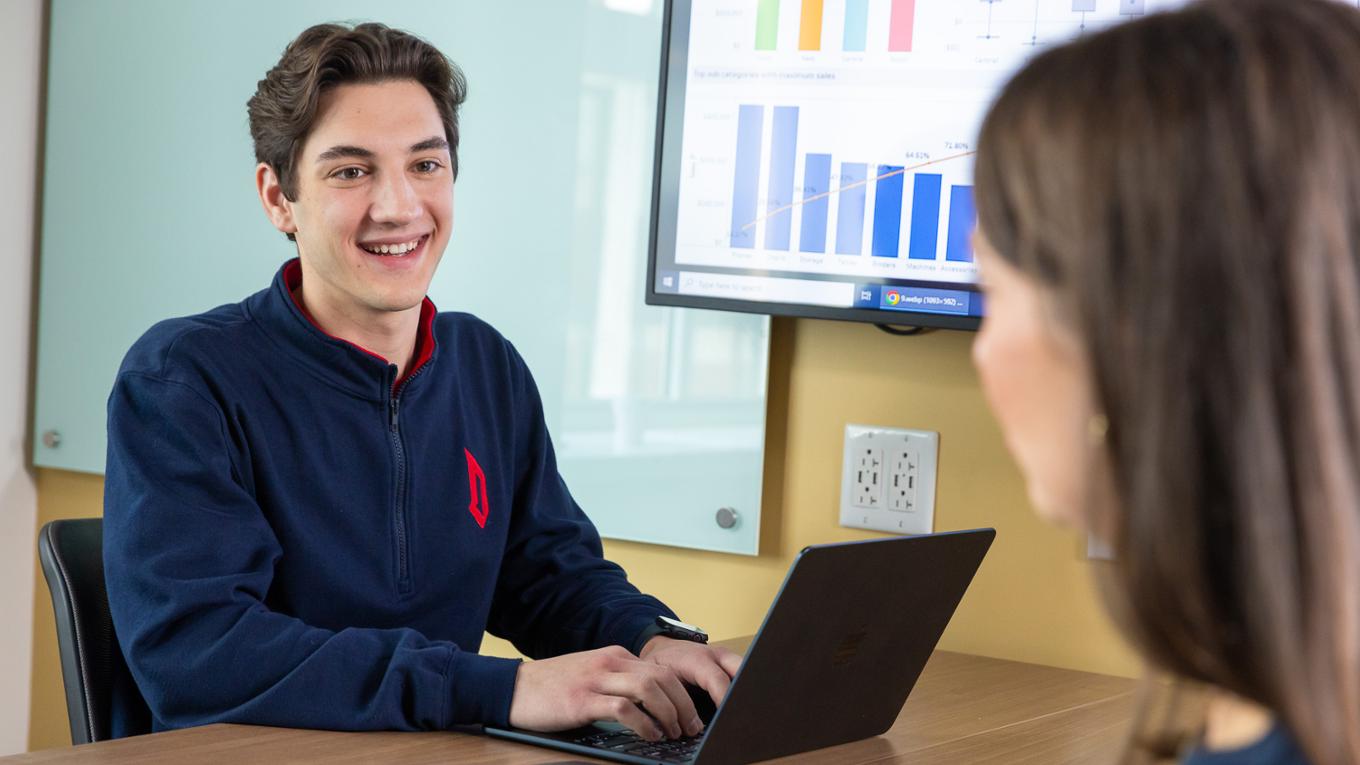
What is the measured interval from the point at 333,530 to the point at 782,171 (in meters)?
0.81

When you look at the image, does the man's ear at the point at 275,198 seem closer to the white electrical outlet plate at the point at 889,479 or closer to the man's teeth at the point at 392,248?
the man's teeth at the point at 392,248

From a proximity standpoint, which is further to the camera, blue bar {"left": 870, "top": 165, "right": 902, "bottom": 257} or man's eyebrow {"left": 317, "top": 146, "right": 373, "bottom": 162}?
blue bar {"left": 870, "top": 165, "right": 902, "bottom": 257}

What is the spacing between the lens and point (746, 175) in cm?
212

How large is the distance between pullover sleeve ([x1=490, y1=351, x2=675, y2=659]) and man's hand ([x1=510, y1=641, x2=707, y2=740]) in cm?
34

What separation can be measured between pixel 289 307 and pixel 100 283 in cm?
114

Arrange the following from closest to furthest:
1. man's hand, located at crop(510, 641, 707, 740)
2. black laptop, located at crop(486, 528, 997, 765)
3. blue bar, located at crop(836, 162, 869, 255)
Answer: black laptop, located at crop(486, 528, 997, 765)
man's hand, located at crop(510, 641, 707, 740)
blue bar, located at crop(836, 162, 869, 255)

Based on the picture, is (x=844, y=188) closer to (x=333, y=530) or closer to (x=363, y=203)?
(x=363, y=203)

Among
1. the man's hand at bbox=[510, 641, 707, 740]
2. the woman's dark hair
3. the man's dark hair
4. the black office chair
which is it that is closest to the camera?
the woman's dark hair

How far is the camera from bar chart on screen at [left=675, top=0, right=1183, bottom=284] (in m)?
1.99

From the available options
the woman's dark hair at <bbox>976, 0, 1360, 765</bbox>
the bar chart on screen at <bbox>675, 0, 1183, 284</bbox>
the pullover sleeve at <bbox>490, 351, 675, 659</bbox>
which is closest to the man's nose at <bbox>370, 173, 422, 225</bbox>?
the pullover sleeve at <bbox>490, 351, 675, 659</bbox>

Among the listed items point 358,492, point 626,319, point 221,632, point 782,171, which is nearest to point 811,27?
point 782,171

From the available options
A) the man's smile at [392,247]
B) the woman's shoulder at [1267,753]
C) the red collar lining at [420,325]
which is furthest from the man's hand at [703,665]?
the woman's shoulder at [1267,753]

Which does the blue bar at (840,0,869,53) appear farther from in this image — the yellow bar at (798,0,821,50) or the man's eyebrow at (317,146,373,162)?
the man's eyebrow at (317,146,373,162)

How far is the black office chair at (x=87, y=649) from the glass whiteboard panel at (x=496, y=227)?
2.76ft
